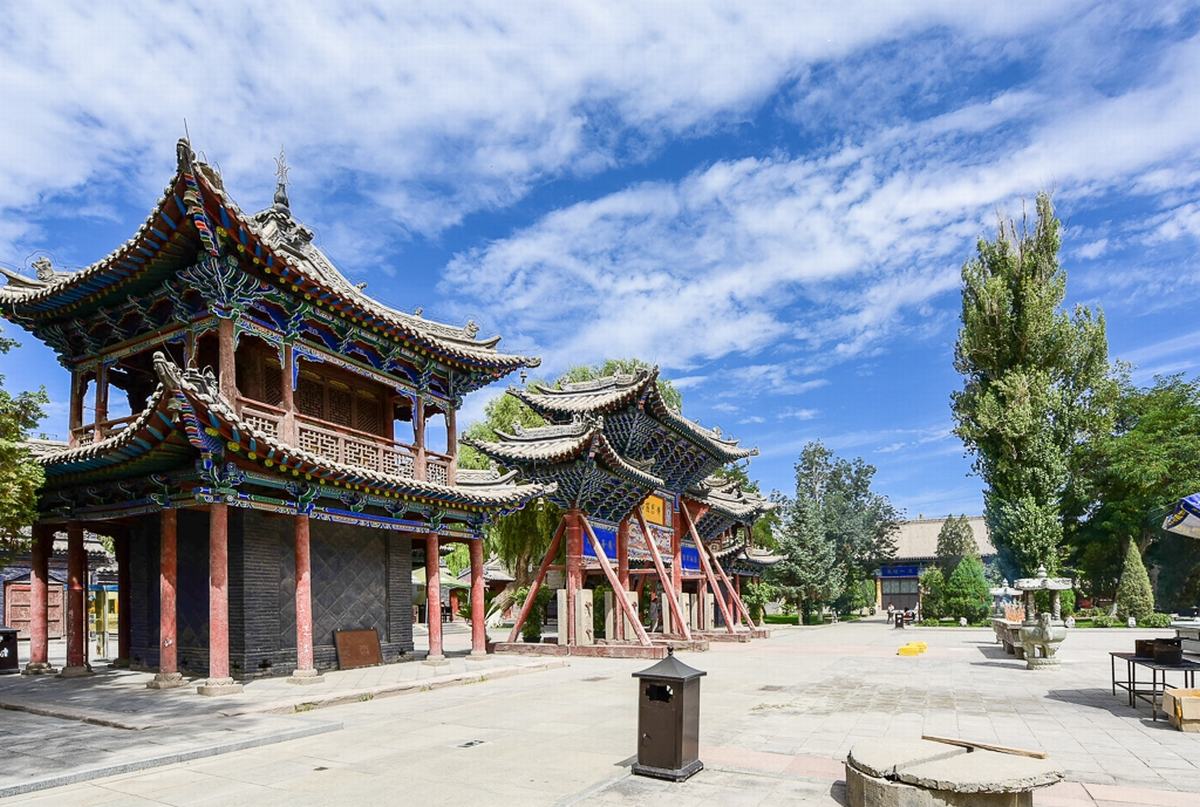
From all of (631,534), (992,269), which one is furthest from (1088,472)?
(631,534)

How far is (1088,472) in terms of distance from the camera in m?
42.4

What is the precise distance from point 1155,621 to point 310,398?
3716cm

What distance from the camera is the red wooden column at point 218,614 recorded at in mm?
12184

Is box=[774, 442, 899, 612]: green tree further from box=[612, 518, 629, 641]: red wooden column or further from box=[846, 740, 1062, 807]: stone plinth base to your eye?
box=[846, 740, 1062, 807]: stone plinth base

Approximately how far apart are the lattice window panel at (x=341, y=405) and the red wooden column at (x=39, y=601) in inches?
236

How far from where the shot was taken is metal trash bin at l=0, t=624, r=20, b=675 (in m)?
17.2

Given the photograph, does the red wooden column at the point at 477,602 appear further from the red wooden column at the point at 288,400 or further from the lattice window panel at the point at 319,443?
the red wooden column at the point at 288,400

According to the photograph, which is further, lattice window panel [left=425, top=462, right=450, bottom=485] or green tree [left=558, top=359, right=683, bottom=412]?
green tree [left=558, top=359, right=683, bottom=412]

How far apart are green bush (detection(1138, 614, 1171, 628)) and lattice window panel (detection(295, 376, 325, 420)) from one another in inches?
1435

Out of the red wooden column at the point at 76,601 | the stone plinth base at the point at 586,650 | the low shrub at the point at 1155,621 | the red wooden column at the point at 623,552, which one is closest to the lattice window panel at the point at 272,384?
the red wooden column at the point at 76,601

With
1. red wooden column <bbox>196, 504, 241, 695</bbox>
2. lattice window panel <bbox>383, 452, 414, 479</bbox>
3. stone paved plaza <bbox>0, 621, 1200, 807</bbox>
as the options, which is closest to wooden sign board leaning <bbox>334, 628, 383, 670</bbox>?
stone paved plaza <bbox>0, 621, 1200, 807</bbox>

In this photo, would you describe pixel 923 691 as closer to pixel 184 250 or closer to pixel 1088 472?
pixel 184 250

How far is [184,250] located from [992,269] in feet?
120

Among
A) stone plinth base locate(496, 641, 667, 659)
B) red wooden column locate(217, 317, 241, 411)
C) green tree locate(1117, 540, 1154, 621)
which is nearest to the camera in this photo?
red wooden column locate(217, 317, 241, 411)
